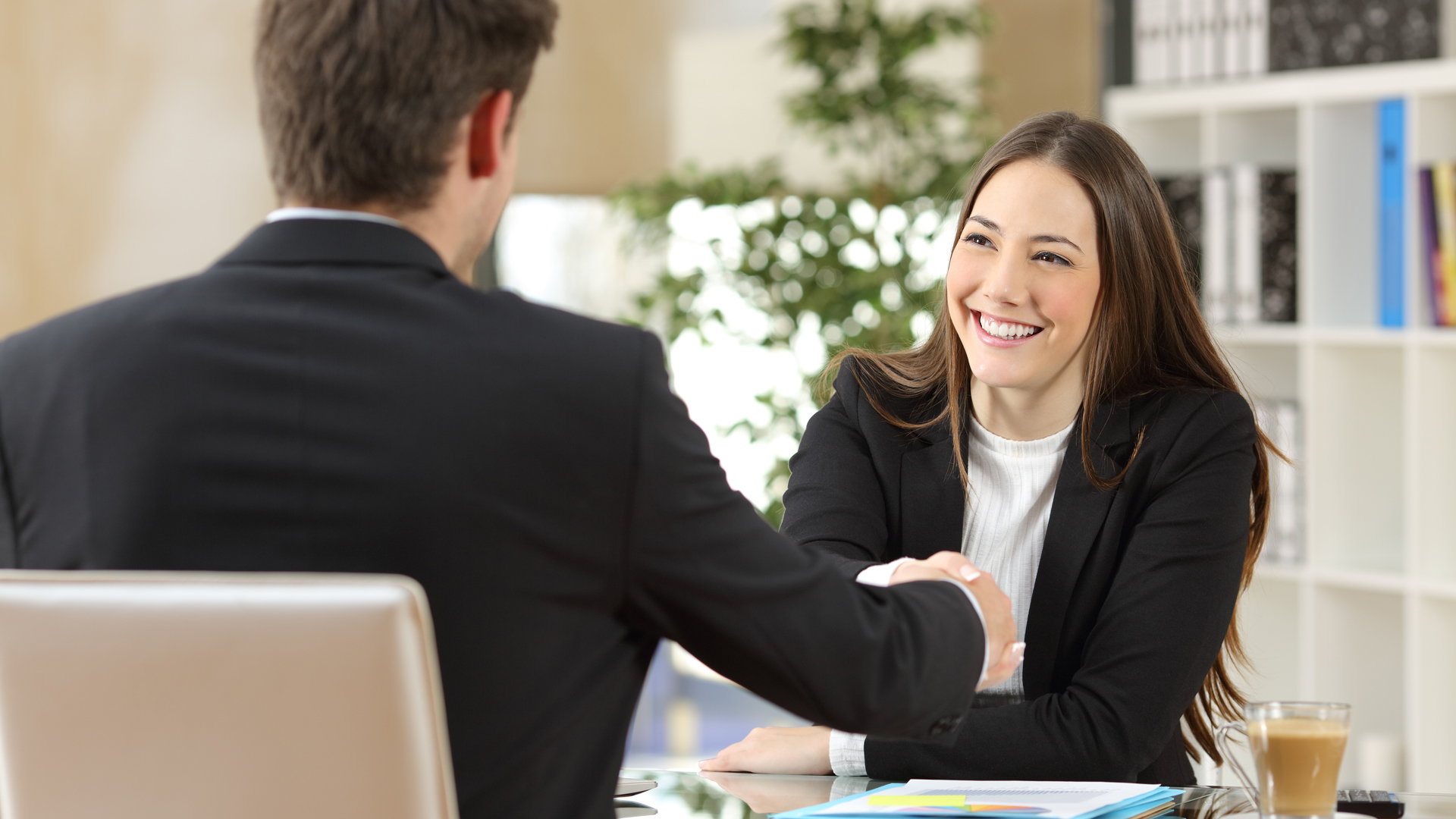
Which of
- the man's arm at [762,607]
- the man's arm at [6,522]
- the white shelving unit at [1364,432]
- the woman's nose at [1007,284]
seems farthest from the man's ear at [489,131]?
the white shelving unit at [1364,432]

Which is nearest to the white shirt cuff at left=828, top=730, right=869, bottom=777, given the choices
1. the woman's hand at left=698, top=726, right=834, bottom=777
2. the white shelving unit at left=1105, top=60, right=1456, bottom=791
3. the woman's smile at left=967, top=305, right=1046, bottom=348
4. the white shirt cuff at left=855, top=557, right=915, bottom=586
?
the woman's hand at left=698, top=726, right=834, bottom=777

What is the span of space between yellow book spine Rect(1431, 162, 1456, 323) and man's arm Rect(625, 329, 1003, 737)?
91.5 inches

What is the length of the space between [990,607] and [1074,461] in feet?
2.10

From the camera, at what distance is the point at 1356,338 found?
3.20 m

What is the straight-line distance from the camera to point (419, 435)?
93cm

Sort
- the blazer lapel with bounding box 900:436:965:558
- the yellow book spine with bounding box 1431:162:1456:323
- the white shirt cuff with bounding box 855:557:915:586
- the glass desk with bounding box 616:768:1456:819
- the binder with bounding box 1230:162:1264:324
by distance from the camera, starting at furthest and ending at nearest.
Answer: the binder with bounding box 1230:162:1264:324, the yellow book spine with bounding box 1431:162:1456:323, the blazer lapel with bounding box 900:436:965:558, the white shirt cuff with bounding box 855:557:915:586, the glass desk with bounding box 616:768:1456:819

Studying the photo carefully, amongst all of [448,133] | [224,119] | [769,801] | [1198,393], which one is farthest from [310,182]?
[224,119]

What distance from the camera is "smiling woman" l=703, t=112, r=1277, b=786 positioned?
1.67 m

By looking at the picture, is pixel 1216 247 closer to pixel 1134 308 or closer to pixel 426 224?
Answer: pixel 1134 308

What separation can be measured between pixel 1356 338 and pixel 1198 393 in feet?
Answer: 5.16

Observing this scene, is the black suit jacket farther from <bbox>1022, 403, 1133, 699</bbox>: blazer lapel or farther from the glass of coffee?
<bbox>1022, 403, 1133, 699</bbox>: blazer lapel

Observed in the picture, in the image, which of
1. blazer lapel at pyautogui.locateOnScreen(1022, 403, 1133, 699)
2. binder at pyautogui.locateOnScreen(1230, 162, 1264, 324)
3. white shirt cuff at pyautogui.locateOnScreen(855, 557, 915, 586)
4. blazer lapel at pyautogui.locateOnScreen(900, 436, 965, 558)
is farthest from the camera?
binder at pyautogui.locateOnScreen(1230, 162, 1264, 324)

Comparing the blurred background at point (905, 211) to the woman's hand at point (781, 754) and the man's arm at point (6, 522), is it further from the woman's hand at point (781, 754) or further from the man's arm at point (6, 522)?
the man's arm at point (6, 522)

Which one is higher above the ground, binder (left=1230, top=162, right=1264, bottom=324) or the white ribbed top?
binder (left=1230, top=162, right=1264, bottom=324)
